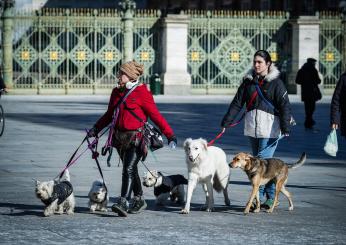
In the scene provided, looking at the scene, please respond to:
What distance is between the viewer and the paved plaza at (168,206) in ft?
30.7

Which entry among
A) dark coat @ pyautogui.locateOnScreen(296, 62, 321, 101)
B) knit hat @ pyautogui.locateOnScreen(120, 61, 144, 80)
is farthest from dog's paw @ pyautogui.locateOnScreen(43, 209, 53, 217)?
dark coat @ pyautogui.locateOnScreen(296, 62, 321, 101)

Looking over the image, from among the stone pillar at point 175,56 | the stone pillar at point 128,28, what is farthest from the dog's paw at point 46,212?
the stone pillar at point 175,56

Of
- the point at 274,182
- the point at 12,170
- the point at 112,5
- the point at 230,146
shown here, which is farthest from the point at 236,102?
the point at 112,5

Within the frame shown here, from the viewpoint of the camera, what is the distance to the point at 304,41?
42219 millimetres

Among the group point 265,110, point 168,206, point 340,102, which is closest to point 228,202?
point 168,206

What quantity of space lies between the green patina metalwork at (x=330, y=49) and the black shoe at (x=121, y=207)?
108 feet

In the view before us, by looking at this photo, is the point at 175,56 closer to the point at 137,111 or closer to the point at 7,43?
the point at 7,43

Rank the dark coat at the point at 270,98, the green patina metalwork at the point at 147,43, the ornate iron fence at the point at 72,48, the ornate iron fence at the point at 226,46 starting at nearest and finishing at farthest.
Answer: the dark coat at the point at 270,98 < the ornate iron fence at the point at 72,48 < the green patina metalwork at the point at 147,43 < the ornate iron fence at the point at 226,46

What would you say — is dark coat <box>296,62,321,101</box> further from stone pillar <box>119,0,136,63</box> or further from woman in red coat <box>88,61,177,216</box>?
stone pillar <box>119,0,136,63</box>

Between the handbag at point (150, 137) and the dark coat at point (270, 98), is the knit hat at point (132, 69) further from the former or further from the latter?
the dark coat at point (270, 98)

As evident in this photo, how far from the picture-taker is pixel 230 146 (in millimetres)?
19094

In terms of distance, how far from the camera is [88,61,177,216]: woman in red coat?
1076 centimetres

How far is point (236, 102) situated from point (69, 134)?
10420mm

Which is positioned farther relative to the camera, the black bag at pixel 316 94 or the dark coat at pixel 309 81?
the dark coat at pixel 309 81
